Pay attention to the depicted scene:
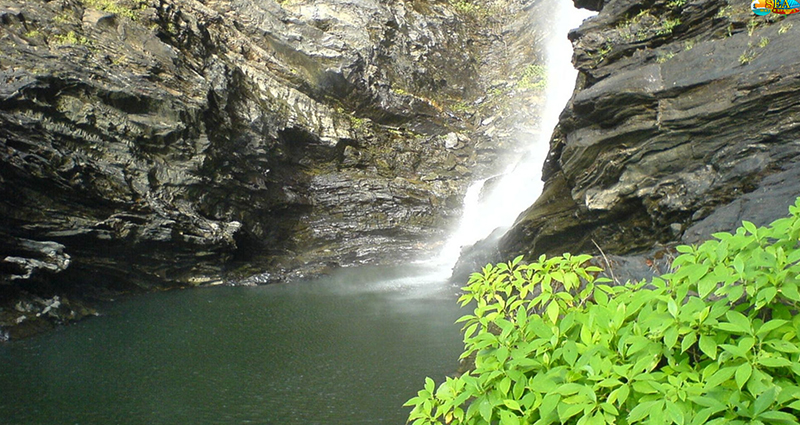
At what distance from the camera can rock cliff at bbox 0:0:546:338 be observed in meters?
12.8

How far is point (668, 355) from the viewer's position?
5.35ft

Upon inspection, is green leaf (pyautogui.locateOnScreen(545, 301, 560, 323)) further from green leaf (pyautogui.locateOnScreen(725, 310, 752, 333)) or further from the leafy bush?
green leaf (pyautogui.locateOnScreen(725, 310, 752, 333))

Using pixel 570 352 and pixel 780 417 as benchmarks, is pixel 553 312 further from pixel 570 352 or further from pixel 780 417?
pixel 780 417

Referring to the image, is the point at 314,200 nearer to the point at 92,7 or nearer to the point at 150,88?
the point at 150,88

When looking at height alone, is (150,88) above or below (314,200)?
above

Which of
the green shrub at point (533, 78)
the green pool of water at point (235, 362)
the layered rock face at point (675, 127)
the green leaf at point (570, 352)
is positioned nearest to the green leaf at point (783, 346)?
the green leaf at point (570, 352)

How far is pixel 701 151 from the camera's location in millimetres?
7555

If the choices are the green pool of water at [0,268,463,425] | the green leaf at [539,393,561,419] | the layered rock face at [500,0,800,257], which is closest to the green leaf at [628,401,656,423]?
the green leaf at [539,393,561,419]

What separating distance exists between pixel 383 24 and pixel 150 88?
16.0 meters

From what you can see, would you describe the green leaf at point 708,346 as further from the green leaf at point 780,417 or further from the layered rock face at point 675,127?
the layered rock face at point 675,127

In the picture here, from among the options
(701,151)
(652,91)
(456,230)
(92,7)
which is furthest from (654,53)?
(92,7)

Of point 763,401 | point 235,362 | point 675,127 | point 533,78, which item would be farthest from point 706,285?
point 533,78

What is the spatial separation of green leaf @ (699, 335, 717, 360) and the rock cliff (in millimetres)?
13596

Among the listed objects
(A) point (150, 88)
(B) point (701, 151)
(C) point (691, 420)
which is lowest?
(C) point (691, 420)
